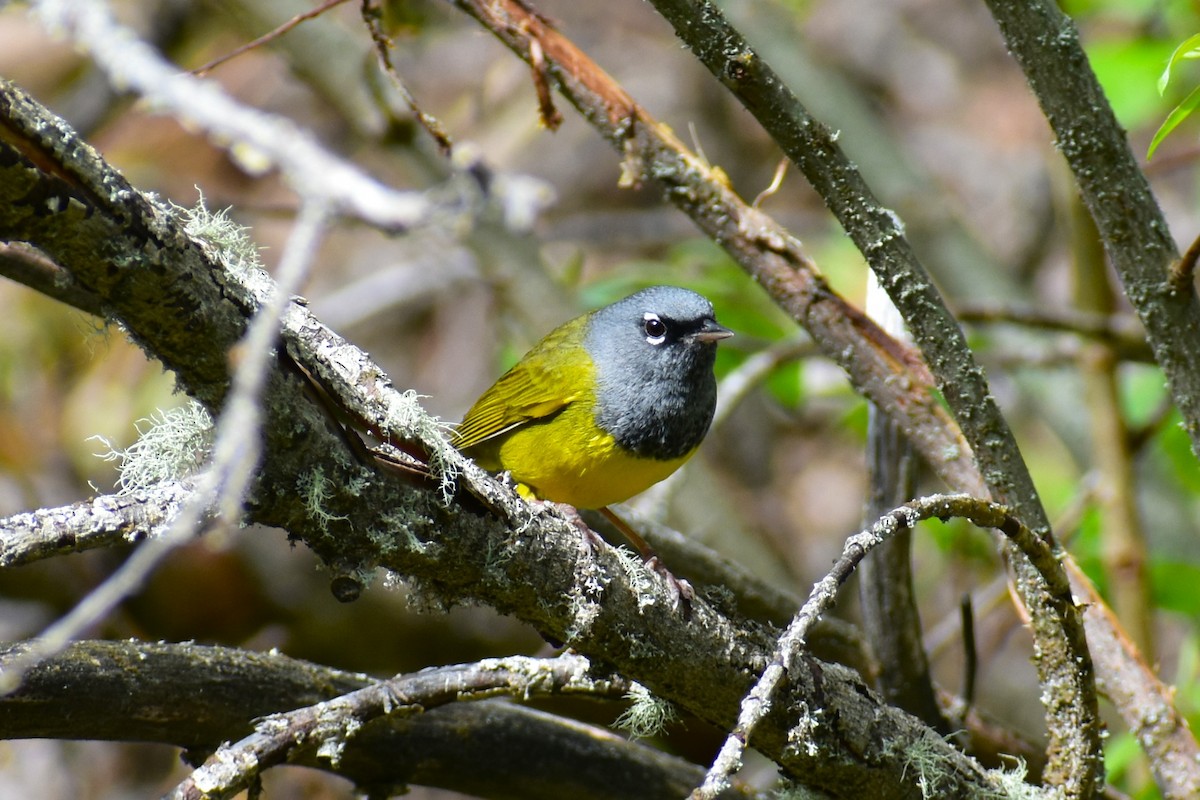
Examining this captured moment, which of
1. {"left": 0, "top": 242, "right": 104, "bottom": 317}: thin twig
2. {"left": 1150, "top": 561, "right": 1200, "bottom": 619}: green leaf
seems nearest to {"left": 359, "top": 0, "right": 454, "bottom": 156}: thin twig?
{"left": 0, "top": 242, "right": 104, "bottom": 317}: thin twig

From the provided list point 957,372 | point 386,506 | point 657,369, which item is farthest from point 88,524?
point 657,369

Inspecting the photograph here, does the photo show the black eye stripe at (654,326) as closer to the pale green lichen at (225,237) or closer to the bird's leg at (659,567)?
the bird's leg at (659,567)

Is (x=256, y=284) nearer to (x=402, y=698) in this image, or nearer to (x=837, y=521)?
(x=402, y=698)

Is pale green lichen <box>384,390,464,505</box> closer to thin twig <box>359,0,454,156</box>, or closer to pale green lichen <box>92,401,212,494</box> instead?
pale green lichen <box>92,401,212,494</box>

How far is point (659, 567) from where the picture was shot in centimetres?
256

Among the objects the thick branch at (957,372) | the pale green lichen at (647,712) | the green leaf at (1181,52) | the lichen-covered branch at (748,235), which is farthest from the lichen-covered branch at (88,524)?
the green leaf at (1181,52)

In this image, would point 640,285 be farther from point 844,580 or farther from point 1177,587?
point 844,580

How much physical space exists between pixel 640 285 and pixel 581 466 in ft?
4.66

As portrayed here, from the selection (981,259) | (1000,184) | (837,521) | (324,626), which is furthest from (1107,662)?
(1000,184)

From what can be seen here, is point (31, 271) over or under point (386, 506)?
over

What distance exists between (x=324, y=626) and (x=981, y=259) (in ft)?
13.3

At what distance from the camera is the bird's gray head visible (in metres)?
3.55

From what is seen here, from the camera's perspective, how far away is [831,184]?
7.45 feet

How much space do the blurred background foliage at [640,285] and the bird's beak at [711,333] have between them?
1.81ft
